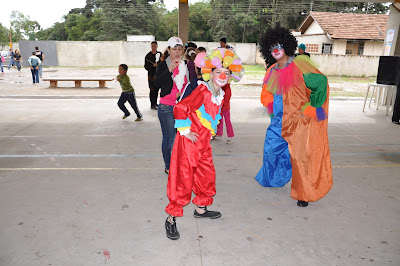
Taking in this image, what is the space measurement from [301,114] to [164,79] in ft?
5.39

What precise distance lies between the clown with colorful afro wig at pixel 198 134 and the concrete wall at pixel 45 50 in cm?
2701

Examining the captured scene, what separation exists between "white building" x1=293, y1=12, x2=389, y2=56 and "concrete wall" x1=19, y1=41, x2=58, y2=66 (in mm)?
23131

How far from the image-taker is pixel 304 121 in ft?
11.0

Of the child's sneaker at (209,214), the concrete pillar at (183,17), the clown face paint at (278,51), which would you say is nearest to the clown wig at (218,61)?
the clown face paint at (278,51)

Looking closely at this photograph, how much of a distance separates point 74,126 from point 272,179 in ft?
15.7

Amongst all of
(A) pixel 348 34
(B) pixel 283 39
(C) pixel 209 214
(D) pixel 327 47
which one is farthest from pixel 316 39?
(C) pixel 209 214

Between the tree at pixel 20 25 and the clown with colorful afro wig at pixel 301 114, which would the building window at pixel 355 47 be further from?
the tree at pixel 20 25

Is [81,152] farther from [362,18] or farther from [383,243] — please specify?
[362,18]

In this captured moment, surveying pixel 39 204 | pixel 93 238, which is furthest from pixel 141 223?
pixel 39 204

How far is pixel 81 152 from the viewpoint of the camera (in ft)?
17.3

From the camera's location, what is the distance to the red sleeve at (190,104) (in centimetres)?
265

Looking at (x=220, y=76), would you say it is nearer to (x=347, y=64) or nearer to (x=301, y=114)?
(x=301, y=114)

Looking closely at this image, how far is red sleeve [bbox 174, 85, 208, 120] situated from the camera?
8.70 ft

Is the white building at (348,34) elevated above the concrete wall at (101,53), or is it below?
above
